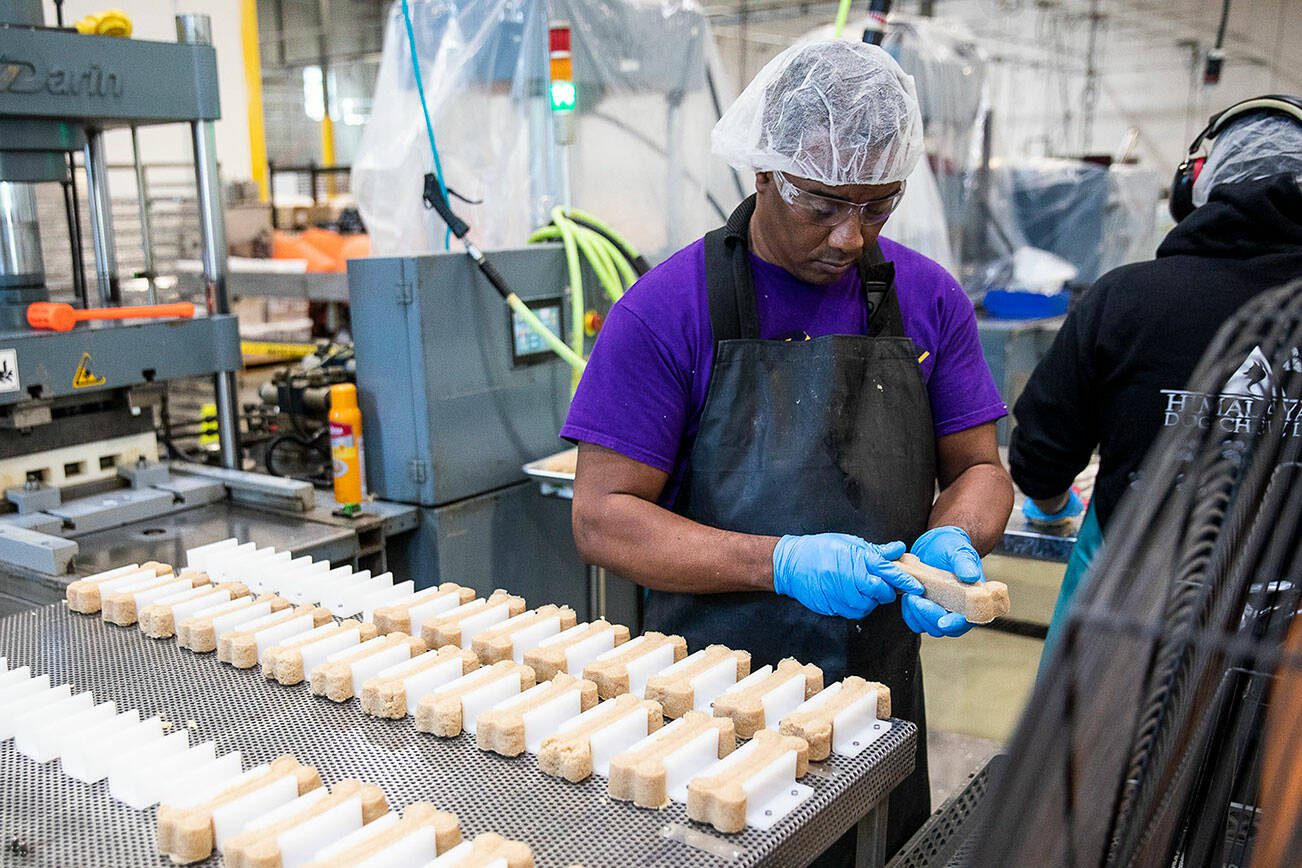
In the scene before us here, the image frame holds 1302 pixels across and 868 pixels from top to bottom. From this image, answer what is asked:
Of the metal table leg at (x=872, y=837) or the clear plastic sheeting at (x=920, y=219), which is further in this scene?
the clear plastic sheeting at (x=920, y=219)

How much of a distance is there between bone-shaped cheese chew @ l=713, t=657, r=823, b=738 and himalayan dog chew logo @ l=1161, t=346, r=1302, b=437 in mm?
453

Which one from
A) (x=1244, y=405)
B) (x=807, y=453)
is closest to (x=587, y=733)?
(x=807, y=453)

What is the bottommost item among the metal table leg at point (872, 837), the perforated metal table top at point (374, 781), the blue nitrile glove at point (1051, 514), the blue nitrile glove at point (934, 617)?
the metal table leg at point (872, 837)

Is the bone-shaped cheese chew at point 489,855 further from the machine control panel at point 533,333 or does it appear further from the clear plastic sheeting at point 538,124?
the clear plastic sheeting at point 538,124

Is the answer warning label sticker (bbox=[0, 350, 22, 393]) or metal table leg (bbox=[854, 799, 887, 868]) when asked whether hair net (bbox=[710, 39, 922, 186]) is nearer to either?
metal table leg (bbox=[854, 799, 887, 868])

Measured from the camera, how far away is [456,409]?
238 cm

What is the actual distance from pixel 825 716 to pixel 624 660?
235 mm

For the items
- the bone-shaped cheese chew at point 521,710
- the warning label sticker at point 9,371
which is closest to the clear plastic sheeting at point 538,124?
the warning label sticker at point 9,371

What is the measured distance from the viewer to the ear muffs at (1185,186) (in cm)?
187

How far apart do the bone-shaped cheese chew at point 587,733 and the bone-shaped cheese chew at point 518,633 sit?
0.18 meters

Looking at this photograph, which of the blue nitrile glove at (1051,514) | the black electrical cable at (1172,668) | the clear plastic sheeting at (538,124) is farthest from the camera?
the clear plastic sheeting at (538,124)

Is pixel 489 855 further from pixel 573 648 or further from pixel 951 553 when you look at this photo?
pixel 951 553

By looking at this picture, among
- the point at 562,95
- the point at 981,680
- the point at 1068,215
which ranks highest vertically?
the point at 562,95

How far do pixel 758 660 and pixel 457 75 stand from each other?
1804mm
